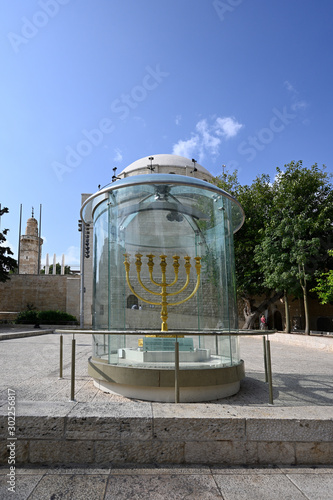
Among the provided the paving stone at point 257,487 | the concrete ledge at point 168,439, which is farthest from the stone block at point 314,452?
the paving stone at point 257,487

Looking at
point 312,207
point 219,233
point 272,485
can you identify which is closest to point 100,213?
point 219,233

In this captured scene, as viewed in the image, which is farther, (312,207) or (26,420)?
(312,207)

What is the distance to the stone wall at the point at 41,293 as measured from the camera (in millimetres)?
27609

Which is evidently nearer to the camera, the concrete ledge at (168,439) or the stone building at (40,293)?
the concrete ledge at (168,439)

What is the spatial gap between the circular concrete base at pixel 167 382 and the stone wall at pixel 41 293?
2493 cm

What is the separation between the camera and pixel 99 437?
251cm

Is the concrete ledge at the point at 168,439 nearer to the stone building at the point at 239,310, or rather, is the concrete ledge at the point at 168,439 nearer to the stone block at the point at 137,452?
the stone block at the point at 137,452

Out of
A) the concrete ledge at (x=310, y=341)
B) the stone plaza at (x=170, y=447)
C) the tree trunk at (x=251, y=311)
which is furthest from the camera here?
the tree trunk at (x=251, y=311)

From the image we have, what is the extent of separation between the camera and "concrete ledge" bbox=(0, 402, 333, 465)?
250 cm

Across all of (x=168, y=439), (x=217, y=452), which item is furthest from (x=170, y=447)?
(x=217, y=452)

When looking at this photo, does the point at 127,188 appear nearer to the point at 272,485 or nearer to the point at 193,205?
the point at 193,205

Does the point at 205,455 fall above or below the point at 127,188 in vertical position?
below

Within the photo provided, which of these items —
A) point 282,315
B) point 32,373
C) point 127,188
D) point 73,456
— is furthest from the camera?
point 282,315

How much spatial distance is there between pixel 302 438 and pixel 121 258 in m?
2.96
